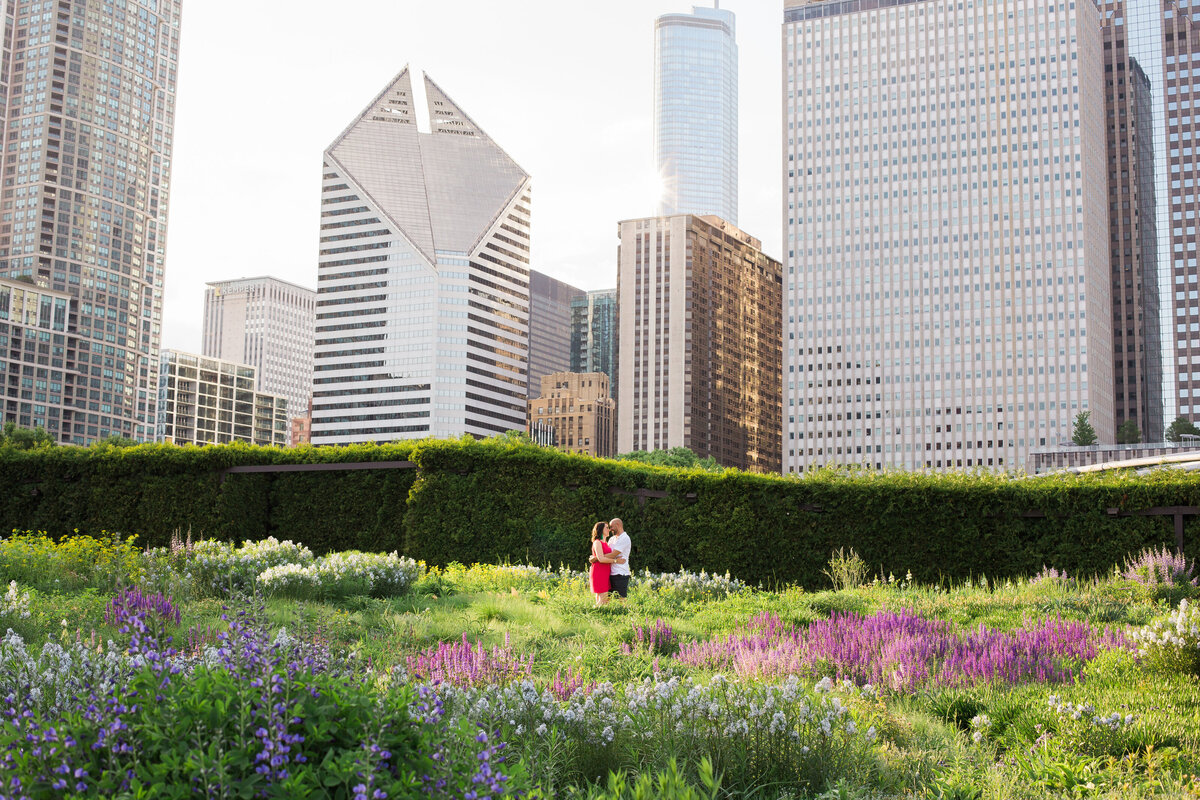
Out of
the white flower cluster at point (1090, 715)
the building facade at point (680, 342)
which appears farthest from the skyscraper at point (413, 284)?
the white flower cluster at point (1090, 715)

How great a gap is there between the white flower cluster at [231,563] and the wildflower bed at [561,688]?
0.05 metres

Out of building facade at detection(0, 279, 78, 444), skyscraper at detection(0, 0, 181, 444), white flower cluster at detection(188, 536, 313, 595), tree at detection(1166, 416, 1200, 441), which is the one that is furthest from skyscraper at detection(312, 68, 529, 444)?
white flower cluster at detection(188, 536, 313, 595)

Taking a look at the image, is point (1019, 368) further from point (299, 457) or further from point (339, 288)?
point (299, 457)

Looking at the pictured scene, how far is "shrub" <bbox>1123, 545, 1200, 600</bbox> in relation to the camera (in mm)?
12680

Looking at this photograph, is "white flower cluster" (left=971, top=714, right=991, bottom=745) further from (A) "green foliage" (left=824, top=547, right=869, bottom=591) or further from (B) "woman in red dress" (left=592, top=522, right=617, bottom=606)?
(A) "green foliage" (left=824, top=547, right=869, bottom=591)

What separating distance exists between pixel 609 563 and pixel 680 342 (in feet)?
570

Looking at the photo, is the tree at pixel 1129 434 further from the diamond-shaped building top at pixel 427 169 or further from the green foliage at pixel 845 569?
the green foliage at pixel 845 569

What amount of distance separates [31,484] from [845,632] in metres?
18.0

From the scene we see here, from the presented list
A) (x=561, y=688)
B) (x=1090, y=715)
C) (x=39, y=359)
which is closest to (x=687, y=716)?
(x=561, y=688)

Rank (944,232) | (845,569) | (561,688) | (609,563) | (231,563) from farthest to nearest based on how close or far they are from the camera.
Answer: (944,232)
(845,569)
(231,563)
(609,563)
(561,688)

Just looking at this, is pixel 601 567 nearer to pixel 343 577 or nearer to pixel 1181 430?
pixel 343 577

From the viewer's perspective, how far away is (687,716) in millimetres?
5242

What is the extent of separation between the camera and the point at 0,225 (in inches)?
6885

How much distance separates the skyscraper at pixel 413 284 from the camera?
17512 cm
